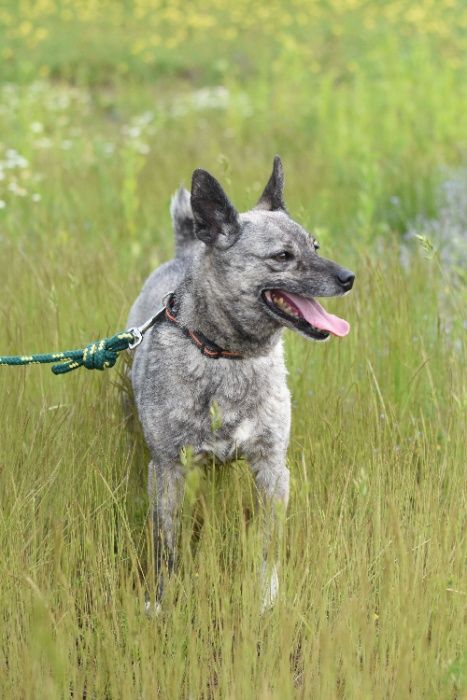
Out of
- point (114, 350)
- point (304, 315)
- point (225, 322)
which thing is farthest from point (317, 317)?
point (114, 350)

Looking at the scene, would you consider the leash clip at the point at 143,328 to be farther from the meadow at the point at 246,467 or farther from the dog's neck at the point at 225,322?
the meadow at the point at 246,467

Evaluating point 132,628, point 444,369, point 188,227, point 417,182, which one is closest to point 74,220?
point 417,182

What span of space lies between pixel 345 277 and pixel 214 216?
1.76 ft

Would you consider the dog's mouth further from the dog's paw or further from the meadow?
the dog's paw

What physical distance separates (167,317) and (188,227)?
3.17ft

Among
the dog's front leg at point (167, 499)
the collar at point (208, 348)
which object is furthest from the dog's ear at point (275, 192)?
the dog's front leg at point (167, 499)

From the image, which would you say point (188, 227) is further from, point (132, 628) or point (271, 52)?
point (271, 52)

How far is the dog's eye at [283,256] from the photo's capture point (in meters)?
3.31

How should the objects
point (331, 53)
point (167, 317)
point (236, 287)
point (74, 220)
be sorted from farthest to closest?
point (331, 53) → point (74, 220) → point (167, 317) → point (236, 287)

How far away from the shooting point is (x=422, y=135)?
926cm

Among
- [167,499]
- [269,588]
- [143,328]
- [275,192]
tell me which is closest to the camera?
[269,588]

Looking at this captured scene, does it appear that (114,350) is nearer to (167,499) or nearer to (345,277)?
(167,499)

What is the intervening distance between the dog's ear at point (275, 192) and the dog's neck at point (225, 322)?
1.68 feet

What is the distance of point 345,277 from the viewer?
3.18 meters
